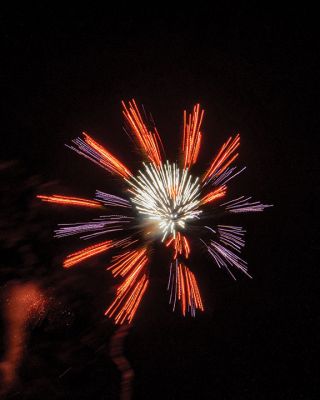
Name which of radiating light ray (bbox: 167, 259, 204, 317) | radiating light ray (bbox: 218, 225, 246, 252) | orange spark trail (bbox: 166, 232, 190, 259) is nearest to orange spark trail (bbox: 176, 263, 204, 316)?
radiating light ray (bbox: 167, 259, 204, 317)

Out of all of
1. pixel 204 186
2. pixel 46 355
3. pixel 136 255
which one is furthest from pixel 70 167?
pixel 46 355

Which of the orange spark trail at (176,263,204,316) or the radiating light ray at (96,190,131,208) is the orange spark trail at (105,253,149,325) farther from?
the radiating light ray at (96,190,131,208)

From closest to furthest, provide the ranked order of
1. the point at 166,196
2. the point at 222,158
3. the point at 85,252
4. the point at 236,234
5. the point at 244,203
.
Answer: the point at 166,196 < the point at 85,252 < the point at 222,158 < the point at 244,203 < the point at 236,234

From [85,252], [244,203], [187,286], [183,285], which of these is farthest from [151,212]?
[244,203]

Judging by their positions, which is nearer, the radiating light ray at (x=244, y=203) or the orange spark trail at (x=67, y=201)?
the orange spark trail at (x=67, y=201)

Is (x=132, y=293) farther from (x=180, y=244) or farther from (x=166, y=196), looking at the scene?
(x=166, y=196)

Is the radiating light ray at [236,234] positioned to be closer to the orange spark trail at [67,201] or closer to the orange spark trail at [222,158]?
the orange spark trail at [222,158]

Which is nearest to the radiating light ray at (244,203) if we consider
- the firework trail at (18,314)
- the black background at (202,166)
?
the black background at (202,166)
